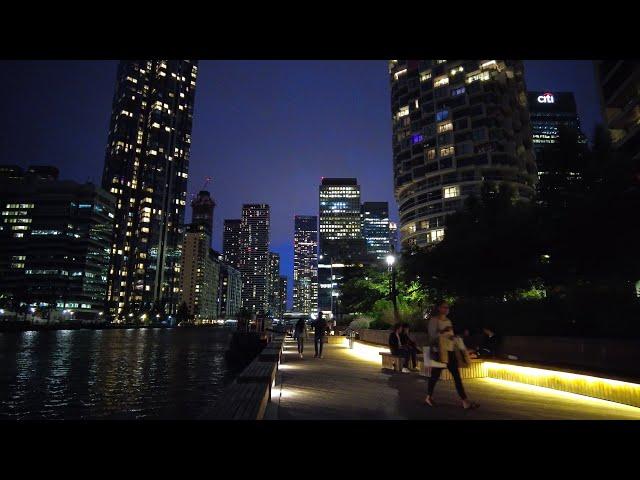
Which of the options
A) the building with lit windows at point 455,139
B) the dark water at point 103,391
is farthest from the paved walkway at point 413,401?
the building with lit windows at point 455,139

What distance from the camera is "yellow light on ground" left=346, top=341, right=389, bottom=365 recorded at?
58.4 feet

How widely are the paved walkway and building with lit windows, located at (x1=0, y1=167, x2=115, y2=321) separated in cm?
14239

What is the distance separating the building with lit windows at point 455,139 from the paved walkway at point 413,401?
66.0 m

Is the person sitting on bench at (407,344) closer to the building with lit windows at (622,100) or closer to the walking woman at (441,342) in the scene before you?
the walking woman at (441,342)

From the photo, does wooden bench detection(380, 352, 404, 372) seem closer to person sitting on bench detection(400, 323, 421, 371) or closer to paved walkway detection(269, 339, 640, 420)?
person sitting on bench detection(400, 323, 421, 371)

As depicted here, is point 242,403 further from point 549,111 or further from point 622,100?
point 549,111

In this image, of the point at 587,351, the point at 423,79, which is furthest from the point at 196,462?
the point at 423,79

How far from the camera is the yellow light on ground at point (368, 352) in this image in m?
17.8

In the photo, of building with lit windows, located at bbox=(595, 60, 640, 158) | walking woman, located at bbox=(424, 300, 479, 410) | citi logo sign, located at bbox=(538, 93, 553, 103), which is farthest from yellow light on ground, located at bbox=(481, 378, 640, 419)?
citi logo sign, located at bbox=(538, 93, 553, 103)

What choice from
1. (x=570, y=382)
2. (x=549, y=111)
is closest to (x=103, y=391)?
(x=570, y=382)

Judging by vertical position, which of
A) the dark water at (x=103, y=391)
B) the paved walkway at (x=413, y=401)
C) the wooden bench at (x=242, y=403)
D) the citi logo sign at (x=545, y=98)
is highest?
the citi logo sign at (x=545, y=98)

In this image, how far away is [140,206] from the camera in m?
178

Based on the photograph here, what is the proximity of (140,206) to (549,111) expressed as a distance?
183298 millimetres
